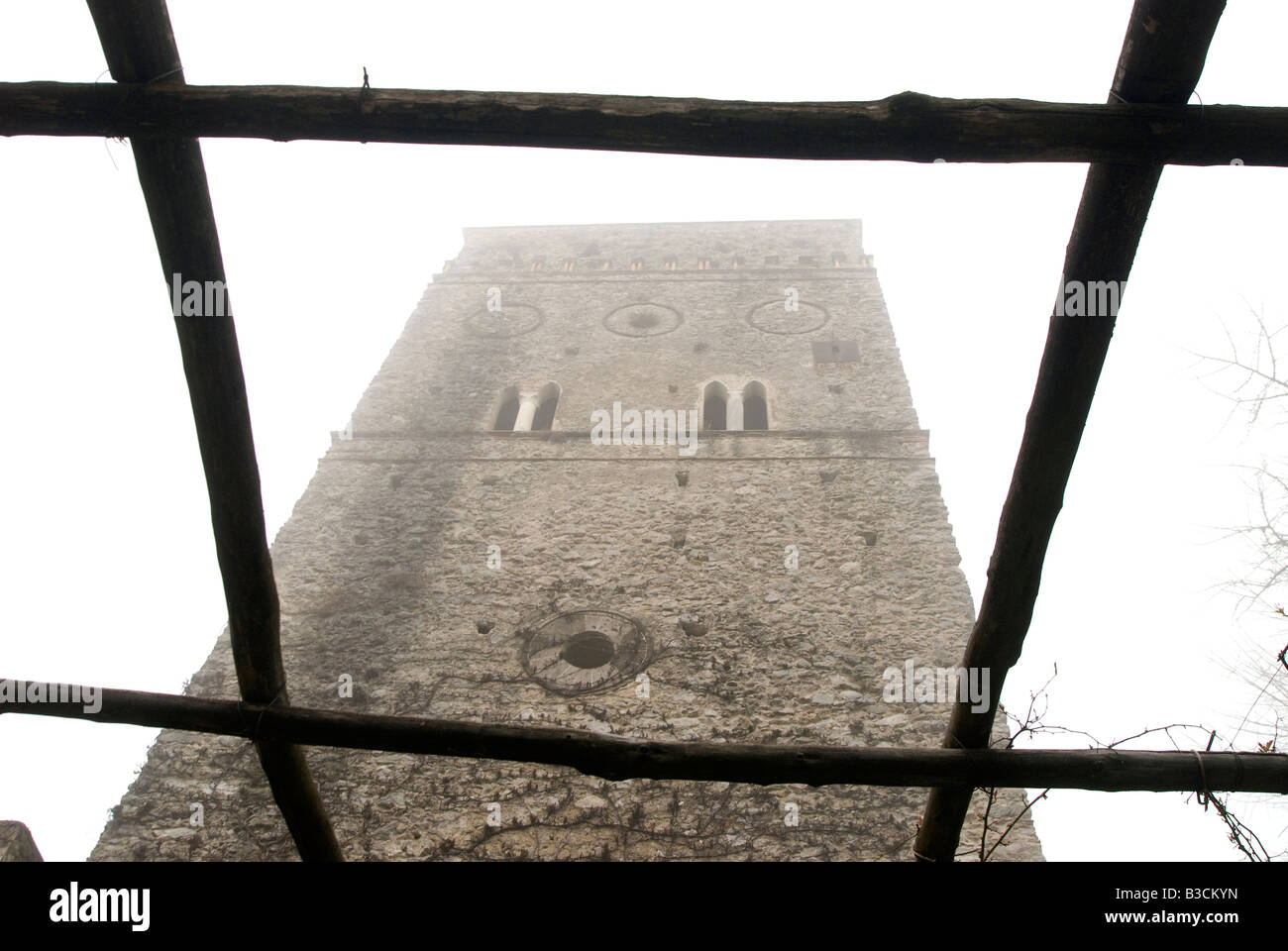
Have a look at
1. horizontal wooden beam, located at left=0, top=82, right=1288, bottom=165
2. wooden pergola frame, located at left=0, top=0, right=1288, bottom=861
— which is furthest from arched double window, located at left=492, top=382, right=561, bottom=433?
horizontal wooden beam, located at left=0, top=82, right=1288, bottom=165

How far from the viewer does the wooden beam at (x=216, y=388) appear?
255 cm

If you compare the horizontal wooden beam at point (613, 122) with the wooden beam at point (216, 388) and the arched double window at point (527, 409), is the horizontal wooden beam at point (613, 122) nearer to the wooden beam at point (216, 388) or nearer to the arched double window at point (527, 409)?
the wooden beam at point (216, 388)

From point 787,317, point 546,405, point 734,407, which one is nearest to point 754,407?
point 734,407

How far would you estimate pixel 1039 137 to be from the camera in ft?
8.21

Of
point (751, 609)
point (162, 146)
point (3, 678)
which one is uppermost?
point (751, 609)

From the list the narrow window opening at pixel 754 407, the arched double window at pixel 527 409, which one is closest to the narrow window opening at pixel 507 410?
the arched double window at pixel 527 409

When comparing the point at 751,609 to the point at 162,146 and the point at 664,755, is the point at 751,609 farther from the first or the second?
the point at 162,146

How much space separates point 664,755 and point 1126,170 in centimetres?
233

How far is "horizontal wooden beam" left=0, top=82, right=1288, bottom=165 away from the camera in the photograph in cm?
250

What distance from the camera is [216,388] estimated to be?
9.70 ft

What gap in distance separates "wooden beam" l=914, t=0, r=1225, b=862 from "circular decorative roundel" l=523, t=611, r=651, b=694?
4258mm

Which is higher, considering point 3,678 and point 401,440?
point 401,440
